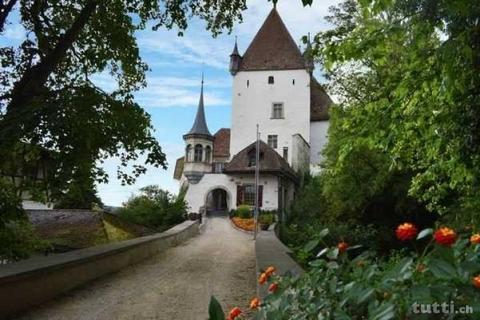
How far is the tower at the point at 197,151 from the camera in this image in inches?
1797

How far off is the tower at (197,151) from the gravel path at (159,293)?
3276cm

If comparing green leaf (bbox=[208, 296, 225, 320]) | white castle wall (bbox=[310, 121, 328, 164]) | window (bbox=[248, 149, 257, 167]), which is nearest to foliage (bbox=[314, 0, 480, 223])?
green leaf (bbox=[208, 296, 225, 320])

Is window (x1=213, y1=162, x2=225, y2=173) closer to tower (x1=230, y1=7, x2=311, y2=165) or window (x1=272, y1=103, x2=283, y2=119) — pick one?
tower (x1=230, y1=7, x2=311, y2=165)

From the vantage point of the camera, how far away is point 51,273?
7.07 m

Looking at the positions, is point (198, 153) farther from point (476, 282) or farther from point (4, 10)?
point (476, 282)

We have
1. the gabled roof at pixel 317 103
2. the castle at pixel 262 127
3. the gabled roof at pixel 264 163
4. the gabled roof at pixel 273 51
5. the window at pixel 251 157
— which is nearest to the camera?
the gabled roof at pixel 264 163

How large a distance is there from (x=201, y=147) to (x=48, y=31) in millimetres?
35845

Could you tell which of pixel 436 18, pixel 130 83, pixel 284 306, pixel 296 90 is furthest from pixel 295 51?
pixel 284 306

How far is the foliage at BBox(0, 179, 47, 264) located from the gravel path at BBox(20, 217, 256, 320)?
5.06 ft

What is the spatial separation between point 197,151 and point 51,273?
40058 mm

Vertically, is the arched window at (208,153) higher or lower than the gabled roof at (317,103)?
lower

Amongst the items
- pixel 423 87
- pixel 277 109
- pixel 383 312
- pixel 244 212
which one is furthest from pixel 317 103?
pixel 383 312

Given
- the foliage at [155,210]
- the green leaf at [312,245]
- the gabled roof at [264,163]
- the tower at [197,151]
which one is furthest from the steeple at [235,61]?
the green leaf at [312,245]

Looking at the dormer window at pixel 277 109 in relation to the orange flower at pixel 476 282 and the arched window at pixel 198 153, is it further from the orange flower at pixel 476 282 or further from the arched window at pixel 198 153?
the orange flower at pixel 476 282
